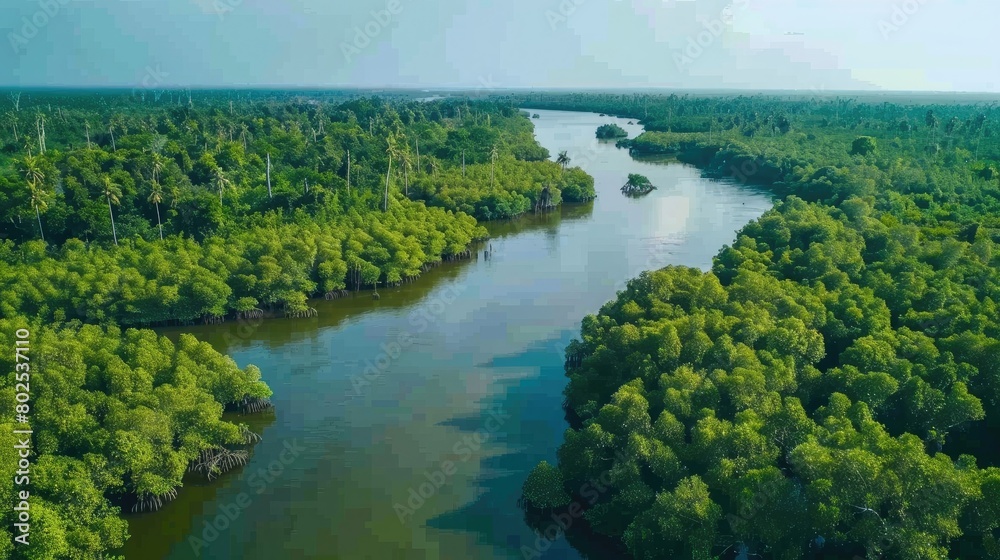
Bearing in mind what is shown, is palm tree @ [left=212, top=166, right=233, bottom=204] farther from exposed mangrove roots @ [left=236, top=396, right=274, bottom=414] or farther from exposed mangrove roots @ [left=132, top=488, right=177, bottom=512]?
exposed mangrove roots @ [left=132, top=488, right=177, bottom=512]

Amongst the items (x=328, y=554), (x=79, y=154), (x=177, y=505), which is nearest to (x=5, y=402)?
(x=177, y=505)

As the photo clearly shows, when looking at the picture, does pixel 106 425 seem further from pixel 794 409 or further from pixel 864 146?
pixel 864 146

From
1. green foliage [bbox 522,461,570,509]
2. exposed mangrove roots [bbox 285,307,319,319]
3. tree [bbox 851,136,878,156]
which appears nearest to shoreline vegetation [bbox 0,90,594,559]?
exposed mangrove roots [bbox 285,307,319,319]

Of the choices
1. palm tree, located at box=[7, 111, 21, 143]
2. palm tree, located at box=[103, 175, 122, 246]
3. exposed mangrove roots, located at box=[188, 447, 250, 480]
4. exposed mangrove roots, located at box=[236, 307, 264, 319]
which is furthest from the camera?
palm tree, located at box=[7, 111, 21, 143]

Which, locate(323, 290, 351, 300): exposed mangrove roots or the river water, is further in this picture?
locate(323, 290, 351, 300): exposed mangrove roots

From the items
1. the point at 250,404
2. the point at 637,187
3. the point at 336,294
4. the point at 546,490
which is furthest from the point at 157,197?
the point at 637,187

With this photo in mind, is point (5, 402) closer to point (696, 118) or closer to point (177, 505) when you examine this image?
point (177, 505)

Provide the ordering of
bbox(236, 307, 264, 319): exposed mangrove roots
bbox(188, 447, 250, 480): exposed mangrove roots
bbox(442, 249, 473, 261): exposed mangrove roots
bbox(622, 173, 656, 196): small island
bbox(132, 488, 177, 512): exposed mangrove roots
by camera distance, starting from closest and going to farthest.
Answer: bbox(132, 488, 177, 512): exposed mangrove roots, bbox(188, 447, 250, 480): exposed mangrove roots, bbox(236, 307, 264, 319): exposed mangrove roots, bbox(442, 249, 473, 261): exposed mangrove roots, bbox(622, 173, 656, 196): small island
